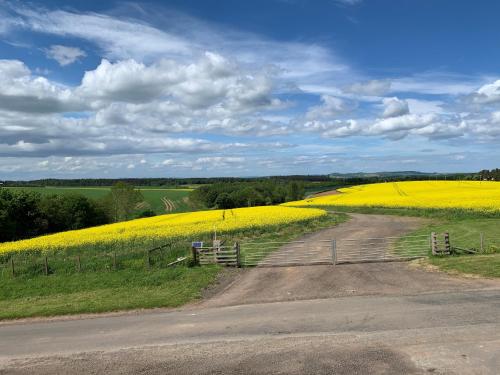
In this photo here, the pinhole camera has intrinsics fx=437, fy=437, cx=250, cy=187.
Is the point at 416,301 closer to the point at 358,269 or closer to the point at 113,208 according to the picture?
the point at 358,269

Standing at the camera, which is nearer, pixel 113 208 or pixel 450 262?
pixel 450 262

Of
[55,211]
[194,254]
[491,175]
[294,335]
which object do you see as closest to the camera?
[294,335]

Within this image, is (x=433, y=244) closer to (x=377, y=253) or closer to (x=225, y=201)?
(x=377, y=253)

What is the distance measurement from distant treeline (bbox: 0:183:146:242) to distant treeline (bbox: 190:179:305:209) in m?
23.9

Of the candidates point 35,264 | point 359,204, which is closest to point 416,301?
point 35,264

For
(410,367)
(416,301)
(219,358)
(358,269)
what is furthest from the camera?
(358,269)

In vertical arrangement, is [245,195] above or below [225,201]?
above

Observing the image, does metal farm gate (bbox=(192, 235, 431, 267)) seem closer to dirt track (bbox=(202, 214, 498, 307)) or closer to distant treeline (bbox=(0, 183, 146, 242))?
dirt track (bbox=(202, 214, 498, 307))

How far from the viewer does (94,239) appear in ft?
104

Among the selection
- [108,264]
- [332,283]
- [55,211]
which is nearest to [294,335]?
[332,283]

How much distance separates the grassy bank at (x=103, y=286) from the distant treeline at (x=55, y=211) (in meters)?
44.9

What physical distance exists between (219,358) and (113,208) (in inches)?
3283

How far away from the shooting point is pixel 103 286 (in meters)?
17.5

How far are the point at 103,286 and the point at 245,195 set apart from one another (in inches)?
3526
